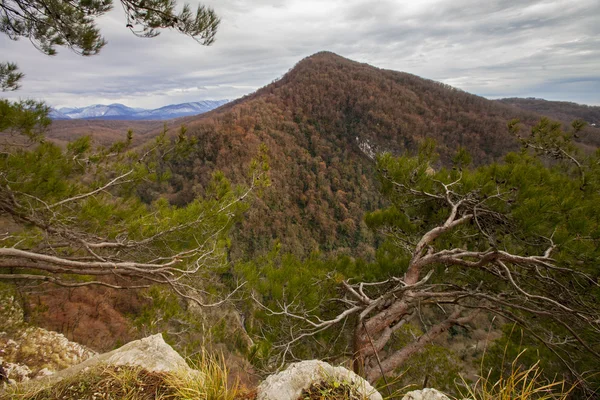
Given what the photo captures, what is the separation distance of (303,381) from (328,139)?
53.6 metres

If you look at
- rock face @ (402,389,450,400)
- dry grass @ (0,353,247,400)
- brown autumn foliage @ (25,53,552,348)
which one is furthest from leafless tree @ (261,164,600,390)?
brown autumn foliage @ (25,53,552,348)

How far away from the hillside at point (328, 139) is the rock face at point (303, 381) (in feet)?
85.6

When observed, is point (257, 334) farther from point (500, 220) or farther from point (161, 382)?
point (500, 220)

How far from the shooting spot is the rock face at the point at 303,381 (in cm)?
121

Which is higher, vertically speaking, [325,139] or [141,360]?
[325,139]

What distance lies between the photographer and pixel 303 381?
1.27m

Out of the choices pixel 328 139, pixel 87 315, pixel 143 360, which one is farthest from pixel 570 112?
pixel 87 315

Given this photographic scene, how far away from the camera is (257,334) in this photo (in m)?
2.99

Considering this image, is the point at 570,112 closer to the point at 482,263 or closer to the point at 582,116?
the point at 582,116

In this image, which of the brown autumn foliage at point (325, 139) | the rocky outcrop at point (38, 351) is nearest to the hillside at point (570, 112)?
the brown autumn foliage at point (325, 139)

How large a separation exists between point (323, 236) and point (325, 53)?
68932mm

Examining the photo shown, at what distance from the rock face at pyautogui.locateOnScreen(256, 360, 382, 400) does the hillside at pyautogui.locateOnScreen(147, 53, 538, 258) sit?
85.6ft

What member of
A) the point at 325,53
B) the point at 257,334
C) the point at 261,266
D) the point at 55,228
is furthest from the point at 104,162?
the point at 325,53

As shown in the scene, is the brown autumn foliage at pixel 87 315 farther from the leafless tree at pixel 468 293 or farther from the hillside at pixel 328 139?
the hillside at pixel 328 139
